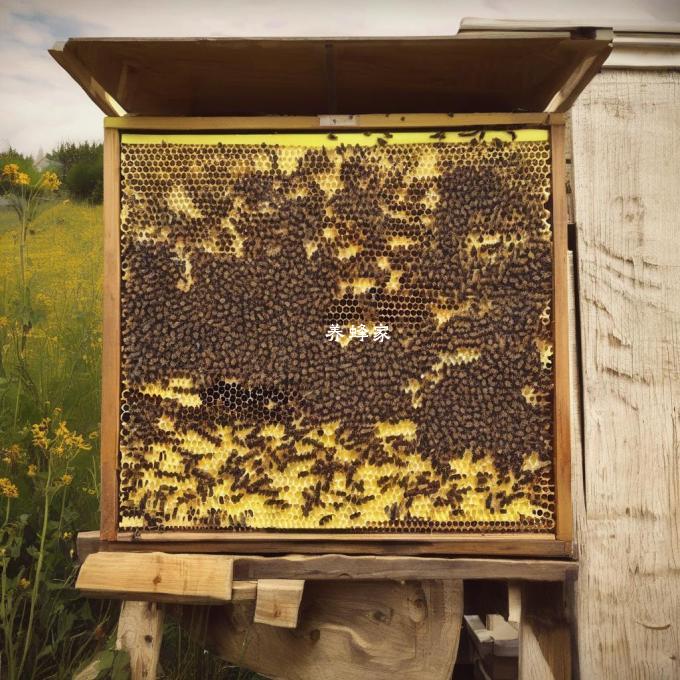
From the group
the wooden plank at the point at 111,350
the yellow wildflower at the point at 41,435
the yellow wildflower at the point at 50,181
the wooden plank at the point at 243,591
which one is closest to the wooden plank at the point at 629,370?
the wooden plank at the point at 243,591

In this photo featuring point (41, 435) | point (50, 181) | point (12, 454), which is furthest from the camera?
point (50, 181)

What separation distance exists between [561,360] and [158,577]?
181cm

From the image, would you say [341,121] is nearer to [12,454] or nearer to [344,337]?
[344,337]

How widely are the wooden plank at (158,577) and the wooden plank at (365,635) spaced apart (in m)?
0.44

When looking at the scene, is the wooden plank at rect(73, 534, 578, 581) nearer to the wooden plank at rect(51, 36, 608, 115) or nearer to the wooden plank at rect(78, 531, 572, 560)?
the wooden plank at rect(78, 531, 572, 560)

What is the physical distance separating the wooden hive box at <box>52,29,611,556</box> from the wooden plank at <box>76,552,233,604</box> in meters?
0.09

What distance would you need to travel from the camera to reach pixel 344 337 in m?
2.55

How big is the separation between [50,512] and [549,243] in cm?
356

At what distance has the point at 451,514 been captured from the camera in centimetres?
254

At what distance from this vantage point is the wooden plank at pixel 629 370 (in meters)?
3.22

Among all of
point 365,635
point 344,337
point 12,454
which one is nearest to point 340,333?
point 344,337

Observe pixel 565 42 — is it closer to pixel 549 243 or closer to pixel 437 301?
pixel 549 243

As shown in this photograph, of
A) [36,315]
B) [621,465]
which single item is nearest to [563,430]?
[621,465]

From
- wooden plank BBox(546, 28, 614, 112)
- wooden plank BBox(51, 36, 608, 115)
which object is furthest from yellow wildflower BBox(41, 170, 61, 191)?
wooden plank BBox(546, 28, 614, 112)
